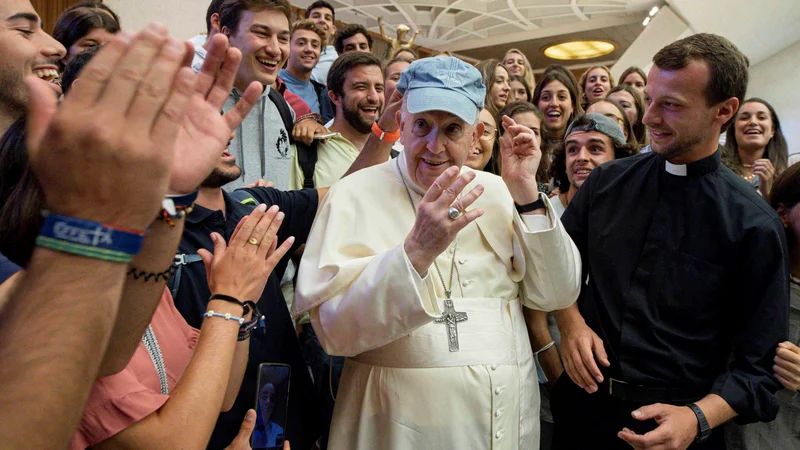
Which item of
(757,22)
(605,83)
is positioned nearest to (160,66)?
(605,83)

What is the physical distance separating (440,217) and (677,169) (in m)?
1.13

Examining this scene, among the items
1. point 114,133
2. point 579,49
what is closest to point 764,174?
point 114,133

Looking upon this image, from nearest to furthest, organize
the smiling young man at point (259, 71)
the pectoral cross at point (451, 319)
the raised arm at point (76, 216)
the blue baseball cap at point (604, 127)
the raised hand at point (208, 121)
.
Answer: the raised arm at point (76, 216)
the raised hand at point (208, 121)
the pectoral cross at point (451, 319)
the smiling young man at point (259, 71)
the blue baseball cap at point (604, 127)

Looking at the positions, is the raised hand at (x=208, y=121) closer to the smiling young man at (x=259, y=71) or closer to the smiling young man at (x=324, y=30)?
the smiling young man at (x=259, y=71)

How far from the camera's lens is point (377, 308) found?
1738mm

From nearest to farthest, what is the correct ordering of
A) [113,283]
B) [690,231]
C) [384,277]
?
[113,283] < [384,277] < [690,231]

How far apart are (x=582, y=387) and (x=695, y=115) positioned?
1.08 metres

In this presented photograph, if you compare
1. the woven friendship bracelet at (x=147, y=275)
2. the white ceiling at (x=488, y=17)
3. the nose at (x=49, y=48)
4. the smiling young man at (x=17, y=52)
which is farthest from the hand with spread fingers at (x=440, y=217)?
the white ceiling at (x=488, y=17)

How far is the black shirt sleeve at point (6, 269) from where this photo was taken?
1032 mm

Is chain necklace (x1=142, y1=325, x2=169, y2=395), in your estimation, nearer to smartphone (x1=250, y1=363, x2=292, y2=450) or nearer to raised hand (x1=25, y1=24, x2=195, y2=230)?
smartphone (x1=250, y1=363, x2=292, y2=450)

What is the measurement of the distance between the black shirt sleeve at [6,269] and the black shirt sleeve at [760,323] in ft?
6.79

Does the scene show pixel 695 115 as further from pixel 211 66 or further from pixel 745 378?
pixel 211 66

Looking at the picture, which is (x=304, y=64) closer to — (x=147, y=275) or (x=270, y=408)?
(x=270, y=408)

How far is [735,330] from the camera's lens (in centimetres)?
219
